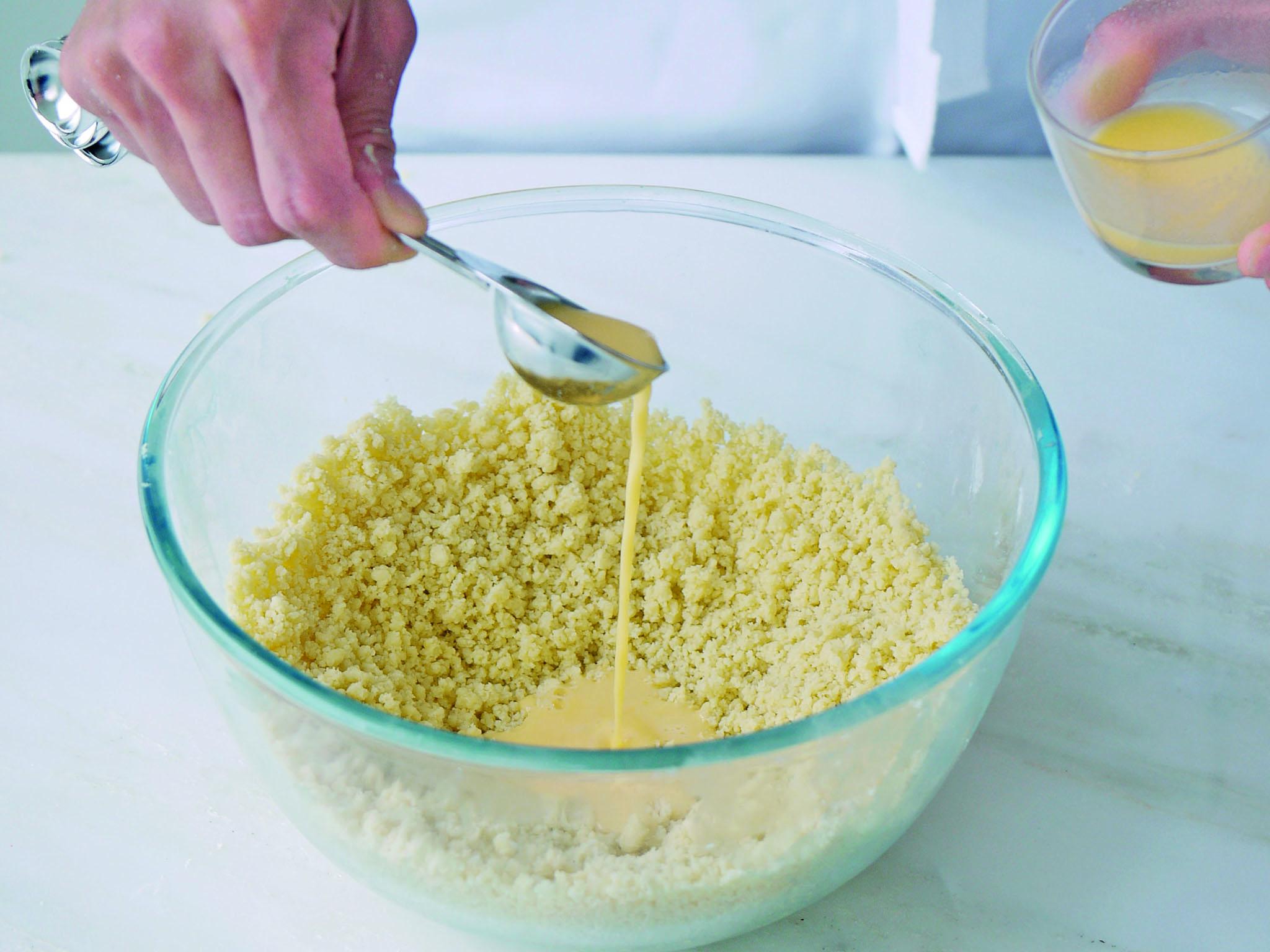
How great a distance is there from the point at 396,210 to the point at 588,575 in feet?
0.93

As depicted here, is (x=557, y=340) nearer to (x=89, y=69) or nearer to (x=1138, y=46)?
(x=89, y=69)

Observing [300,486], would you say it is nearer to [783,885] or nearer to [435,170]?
[783,885]

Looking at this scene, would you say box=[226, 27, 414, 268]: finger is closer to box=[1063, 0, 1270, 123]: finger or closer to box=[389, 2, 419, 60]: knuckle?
box=[389, 2, 419, 60]: knuckle

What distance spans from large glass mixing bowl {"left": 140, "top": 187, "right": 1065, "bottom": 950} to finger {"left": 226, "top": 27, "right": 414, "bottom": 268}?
5.1 inches

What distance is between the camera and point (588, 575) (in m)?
0.80

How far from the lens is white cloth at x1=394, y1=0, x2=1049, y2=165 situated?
1.04 m

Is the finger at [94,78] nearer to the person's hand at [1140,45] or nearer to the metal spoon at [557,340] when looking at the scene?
the metal spoon at [557,340]

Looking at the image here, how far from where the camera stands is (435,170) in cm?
119

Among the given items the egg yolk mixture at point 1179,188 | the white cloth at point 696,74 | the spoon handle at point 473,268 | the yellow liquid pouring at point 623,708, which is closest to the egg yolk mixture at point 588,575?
the yellow liquid pouring at point 623,708

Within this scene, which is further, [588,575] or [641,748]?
[588,575]

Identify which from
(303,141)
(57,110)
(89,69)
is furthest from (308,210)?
(57,110)

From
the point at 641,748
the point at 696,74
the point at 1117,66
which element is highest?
the point at 1117,66

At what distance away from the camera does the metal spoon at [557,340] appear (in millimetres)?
623

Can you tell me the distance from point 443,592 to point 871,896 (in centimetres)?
32
